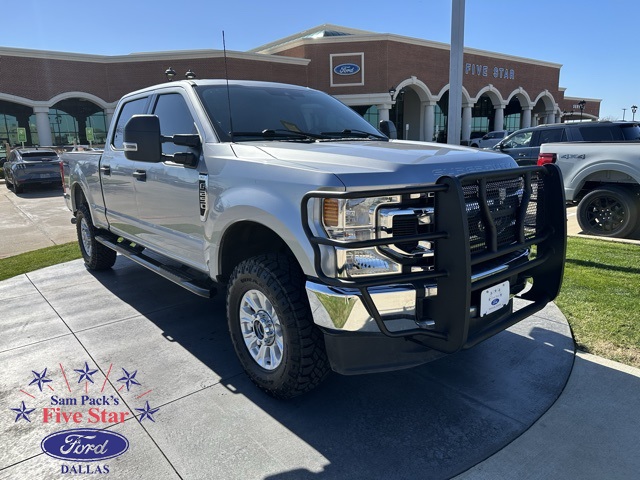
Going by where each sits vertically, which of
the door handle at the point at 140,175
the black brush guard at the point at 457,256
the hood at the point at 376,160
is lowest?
the black brush guard at the point at 457,256

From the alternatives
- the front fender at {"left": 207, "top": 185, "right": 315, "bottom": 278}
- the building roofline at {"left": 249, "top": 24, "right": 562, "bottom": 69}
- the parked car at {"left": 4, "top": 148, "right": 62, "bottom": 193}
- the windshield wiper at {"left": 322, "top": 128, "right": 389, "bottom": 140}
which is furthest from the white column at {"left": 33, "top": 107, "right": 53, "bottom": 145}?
the front fender at {"left": 207, "top": 185, "right": 315, "bottom": 278}

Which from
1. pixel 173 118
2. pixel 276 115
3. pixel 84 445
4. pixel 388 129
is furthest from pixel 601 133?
pixel 84 445

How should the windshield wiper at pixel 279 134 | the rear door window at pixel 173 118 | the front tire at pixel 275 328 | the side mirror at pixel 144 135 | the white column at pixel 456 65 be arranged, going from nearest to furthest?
the front tire at pixel 275 328 < the side mirror at pixel 144 135 < the windshield wiper at pixel 279 134 < the rear door window at pixel 173 118 < the white column at pixel 456 65

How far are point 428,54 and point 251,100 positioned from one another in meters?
40.1

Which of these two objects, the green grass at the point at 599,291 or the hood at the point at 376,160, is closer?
the hood at the point at 376,160

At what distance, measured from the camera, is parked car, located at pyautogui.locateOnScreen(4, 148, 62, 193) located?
17.7 meters

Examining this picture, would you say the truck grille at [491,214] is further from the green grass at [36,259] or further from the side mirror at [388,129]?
the green grass at [36,259]

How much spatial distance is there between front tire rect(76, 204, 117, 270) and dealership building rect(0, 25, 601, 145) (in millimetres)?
21745

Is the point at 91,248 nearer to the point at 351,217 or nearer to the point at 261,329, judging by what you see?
the point at 261,329

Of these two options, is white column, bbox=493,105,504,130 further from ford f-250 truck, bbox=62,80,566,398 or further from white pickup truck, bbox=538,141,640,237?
ford f-250 truck, bbox=62,80,566,398

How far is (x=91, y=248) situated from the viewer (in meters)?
6.15

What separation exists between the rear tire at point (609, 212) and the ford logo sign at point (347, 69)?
104 ft

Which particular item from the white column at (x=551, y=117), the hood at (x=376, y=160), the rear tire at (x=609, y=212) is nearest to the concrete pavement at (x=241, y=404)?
the hood at (x=376, y=160)

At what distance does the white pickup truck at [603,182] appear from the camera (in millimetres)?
7422
